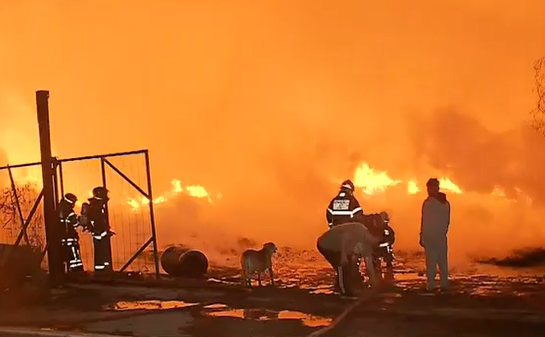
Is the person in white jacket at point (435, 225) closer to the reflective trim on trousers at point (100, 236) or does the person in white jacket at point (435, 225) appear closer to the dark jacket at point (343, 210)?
the dark jacket at point (343, 210)

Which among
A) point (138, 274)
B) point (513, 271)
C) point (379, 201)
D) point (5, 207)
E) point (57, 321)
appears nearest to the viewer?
point (57, 321)

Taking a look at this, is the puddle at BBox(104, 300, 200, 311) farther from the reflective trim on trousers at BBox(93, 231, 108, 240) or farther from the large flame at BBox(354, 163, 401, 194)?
the large flame at BBox(354, 163, 401, 194)

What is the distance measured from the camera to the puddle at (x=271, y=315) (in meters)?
9.11

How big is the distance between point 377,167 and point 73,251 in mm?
9192

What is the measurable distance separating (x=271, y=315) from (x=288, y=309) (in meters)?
0.45

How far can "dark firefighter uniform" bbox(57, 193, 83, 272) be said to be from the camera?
13906 mm

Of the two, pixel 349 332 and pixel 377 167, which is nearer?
pixel 349 332

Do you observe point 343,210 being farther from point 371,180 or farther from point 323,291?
point 371,180

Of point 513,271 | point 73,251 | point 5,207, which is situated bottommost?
point 513,271

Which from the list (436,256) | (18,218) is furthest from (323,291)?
(18,218)

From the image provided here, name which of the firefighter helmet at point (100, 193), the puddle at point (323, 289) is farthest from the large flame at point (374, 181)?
the firefighter helmet at point (100, 193)

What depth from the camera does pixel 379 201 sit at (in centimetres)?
2003

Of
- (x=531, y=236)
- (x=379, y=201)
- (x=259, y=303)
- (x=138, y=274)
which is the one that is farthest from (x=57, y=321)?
(x=531, y=236)

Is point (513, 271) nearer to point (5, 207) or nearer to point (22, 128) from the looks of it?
point (5, 207)
